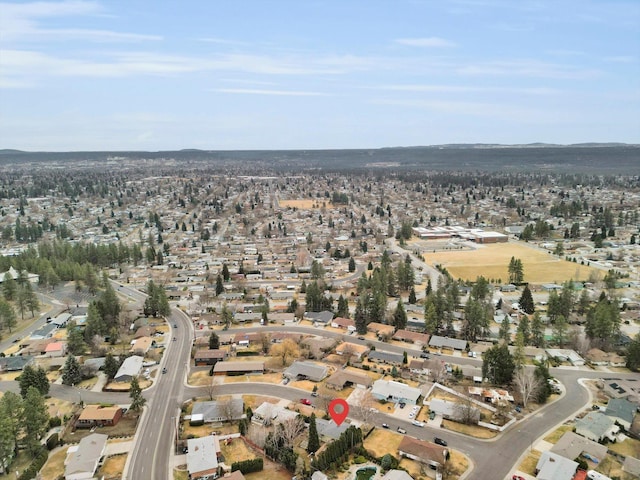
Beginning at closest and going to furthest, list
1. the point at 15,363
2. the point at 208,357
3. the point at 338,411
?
1. the point at 338,411
2. the point at 15,363
3. the point at 208,357

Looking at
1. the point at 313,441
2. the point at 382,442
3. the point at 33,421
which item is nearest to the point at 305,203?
the point at 382,442

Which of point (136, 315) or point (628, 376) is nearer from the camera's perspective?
point (628, 376)

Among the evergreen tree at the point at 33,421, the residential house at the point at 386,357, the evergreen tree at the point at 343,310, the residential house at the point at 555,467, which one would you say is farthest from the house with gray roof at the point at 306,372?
the evergreen tree at the point at 33,421

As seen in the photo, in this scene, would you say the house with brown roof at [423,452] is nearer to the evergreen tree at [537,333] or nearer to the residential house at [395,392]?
the residential house at [395,392]

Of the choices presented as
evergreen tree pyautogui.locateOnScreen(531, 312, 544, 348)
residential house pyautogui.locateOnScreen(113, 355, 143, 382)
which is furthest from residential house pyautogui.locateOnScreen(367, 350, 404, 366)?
residential house pyautogui.locateOnScreen(113, 355, 143, 382)

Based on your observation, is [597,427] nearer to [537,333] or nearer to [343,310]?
[537,333]

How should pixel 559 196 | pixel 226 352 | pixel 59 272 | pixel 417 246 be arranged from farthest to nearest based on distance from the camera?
pixel 559 196
pixel 417 246
pixel 59 272
pixel 226 352

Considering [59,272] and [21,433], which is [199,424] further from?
[59,272]

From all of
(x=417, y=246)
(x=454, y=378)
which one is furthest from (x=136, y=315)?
(x=417, y=246)
